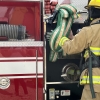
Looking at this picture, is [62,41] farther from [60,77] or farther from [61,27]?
[60,77]

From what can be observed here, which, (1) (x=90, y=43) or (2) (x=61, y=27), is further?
(2) (x=61, y=27)

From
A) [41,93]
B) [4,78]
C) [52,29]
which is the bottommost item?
[41,93]

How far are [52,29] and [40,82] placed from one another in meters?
0.62

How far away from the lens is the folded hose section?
3145 mm

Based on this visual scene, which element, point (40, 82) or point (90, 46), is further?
point (40, 82)

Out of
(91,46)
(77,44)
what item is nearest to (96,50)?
(91,46)

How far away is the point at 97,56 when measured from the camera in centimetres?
280

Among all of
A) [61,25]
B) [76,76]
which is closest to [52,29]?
[61,25]

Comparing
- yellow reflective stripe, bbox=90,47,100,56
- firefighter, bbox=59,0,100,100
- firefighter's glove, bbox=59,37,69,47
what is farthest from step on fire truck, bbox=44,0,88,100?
yellow reflective stripe, bbox=90,47,100,56

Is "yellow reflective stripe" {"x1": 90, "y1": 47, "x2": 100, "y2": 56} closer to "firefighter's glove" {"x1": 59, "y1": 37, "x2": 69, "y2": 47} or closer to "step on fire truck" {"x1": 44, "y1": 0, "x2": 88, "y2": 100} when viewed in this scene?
"firefighter's glove" {"x1": 59, "y1": 37, "x2": 69, "y2": 47}

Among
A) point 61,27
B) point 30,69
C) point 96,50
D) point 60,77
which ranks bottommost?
point 60,77

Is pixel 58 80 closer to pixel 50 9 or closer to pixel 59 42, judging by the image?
pixel 59 42

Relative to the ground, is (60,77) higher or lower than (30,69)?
lower

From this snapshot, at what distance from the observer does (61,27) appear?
3182mm
